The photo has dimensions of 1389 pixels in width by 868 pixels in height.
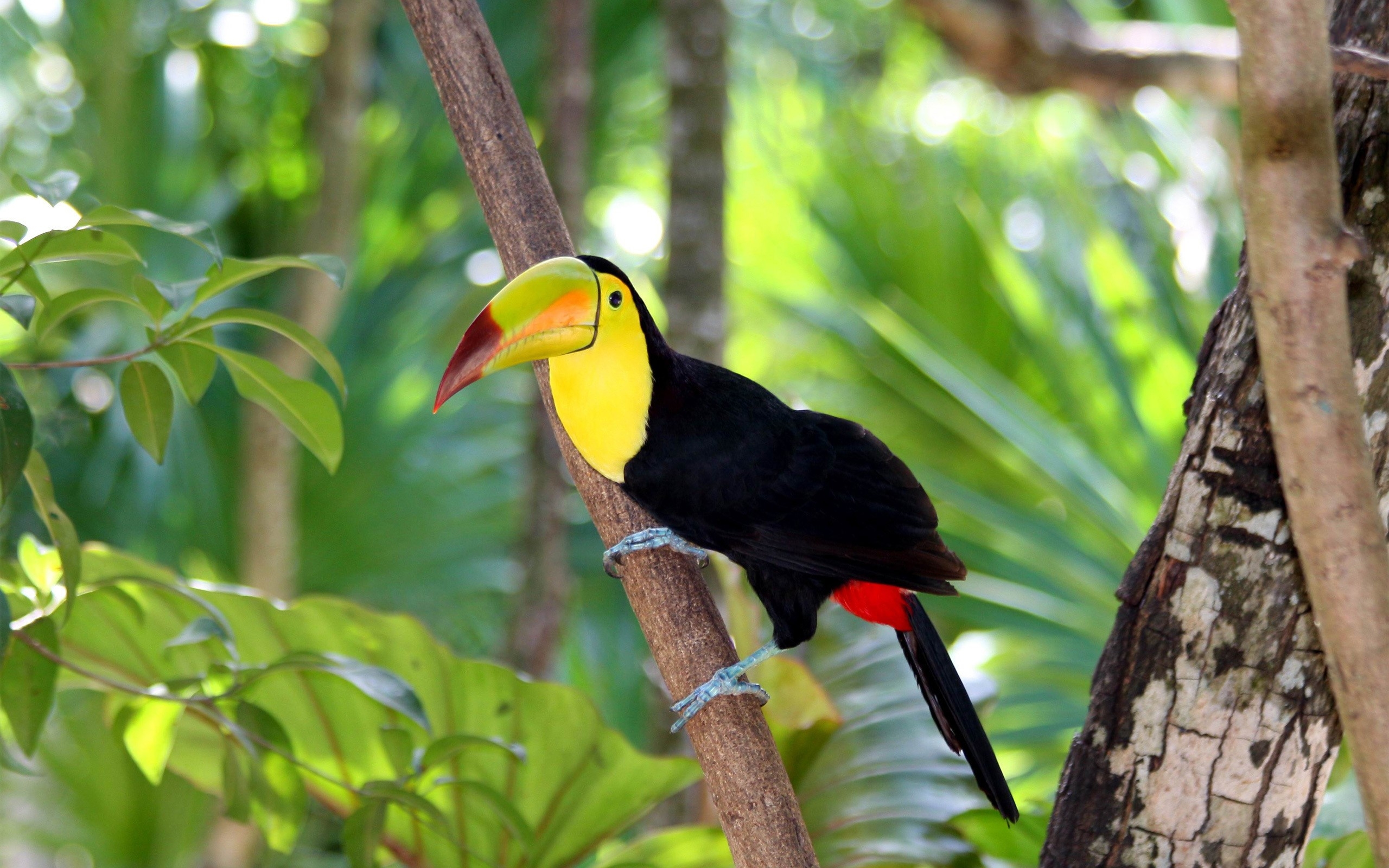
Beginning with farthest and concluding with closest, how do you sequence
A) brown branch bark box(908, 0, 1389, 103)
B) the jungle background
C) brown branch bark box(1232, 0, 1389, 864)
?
brown branch bark box(908, 0, 1389, 103), the jungle background, brown branch bark box(1232, 0, 1389, 864)

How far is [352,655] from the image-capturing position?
126 cm

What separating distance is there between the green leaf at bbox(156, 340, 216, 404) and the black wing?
411mm

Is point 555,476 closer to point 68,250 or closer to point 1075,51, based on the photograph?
point 68,250

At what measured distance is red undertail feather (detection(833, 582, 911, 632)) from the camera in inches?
46.6

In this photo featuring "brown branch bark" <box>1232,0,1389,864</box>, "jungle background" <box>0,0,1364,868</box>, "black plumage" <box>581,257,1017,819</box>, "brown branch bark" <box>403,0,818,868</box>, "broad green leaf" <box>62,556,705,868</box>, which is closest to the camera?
"brown branch bark" <box>1232,0,1389,864</box>

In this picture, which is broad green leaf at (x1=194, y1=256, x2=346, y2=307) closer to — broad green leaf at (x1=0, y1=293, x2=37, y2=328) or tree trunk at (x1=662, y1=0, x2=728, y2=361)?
broad green leaf at (x1=0, y1=293, x2=37, y2=328)

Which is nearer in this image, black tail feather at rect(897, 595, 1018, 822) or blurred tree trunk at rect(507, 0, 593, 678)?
black tail feather at rect(897, 595, 1018, 822)

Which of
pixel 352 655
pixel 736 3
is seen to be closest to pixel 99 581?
pixel 352 655

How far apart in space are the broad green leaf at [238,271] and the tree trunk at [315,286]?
1492mm

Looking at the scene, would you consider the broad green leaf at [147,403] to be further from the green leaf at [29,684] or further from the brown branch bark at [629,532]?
the brown branch bark at [629,532]

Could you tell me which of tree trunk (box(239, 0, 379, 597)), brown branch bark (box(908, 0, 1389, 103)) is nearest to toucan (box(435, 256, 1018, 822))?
tree trunk (box(239, 0, 379, 597))

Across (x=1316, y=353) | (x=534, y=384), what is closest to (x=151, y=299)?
(x=1316, y=353)

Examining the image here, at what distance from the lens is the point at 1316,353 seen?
73 cm

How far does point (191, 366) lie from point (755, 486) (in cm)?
55
